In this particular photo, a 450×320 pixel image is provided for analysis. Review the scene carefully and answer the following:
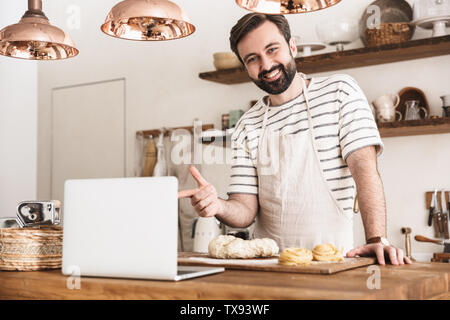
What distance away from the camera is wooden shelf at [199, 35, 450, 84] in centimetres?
301

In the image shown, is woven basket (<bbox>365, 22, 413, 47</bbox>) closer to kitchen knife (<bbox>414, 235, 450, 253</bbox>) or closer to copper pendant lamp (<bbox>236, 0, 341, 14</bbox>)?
kitchen knife (<bbox>414, 235, 450, 253</bbox>)

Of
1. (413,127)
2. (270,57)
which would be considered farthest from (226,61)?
(270,57)

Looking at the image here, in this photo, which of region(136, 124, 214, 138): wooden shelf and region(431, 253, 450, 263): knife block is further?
region(136, 124, 214, 138): wooden shelf

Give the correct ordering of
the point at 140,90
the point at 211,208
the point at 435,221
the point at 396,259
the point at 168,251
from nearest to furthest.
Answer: the point at 168,251 → the point at 396,259 → the point at 211,208 → the point at 435,221 → the point at 140,90

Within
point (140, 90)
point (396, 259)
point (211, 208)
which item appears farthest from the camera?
point (140, 90)

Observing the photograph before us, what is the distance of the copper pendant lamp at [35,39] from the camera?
6.69ft

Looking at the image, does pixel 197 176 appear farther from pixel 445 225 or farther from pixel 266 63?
pixel 445 225

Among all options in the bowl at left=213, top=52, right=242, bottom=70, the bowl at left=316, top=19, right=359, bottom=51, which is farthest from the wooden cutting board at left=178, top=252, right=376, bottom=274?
the bowl at left=213, top=52, right=242, bottom=70

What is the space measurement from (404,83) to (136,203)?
2506 millimetres

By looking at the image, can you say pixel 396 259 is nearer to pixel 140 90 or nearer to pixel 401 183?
pixel 401 183

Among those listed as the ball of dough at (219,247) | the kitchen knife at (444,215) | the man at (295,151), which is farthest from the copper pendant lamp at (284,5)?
the kitchen knife at (444,215)

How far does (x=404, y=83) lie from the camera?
3289mm

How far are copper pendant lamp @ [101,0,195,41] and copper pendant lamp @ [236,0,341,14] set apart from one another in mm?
257
